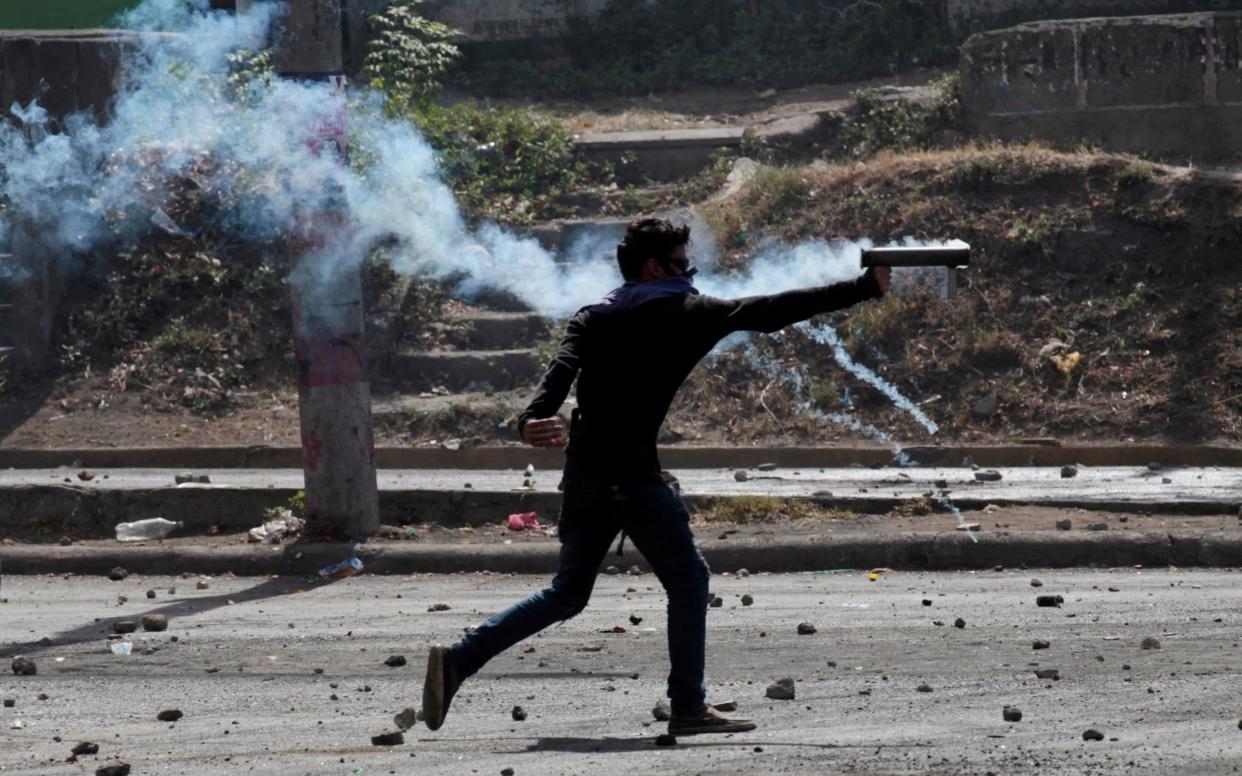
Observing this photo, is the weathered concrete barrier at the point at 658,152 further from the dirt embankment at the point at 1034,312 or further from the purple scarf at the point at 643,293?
the purple scarf at the point at 643,293

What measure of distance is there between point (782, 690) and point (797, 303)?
148 cm

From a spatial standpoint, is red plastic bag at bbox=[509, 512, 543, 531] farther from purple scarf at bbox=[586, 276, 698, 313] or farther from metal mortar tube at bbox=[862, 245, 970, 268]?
metal mortar tube at bbox=[862, 245, 970, 268]

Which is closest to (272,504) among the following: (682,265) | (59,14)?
(682,265)

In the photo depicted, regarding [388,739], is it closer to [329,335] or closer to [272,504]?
[329,335]

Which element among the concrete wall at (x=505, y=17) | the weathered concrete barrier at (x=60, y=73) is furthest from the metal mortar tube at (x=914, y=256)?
the concrete wall at (x=505, y=17)

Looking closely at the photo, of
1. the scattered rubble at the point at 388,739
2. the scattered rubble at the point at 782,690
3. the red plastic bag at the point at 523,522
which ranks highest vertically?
the scattered rubble at the point at 388,739

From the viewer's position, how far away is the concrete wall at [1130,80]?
1702cm

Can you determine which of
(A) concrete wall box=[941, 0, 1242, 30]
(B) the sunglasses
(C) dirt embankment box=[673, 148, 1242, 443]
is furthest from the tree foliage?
(B) the sunglasses

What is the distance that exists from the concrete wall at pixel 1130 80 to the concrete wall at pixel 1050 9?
425 cm

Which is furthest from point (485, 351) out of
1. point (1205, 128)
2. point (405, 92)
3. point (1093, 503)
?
point (1205, 128)

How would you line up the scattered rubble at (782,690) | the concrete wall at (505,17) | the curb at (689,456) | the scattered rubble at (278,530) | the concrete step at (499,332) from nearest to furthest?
the scattered rubble at (782,690)
the scattered rubble at (278,530)
the curb at (689,456)
the concrete step at (499,332)
the concrete wall at (505,17)

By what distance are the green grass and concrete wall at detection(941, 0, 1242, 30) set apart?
11138 millimetres

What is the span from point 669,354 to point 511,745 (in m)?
1.34

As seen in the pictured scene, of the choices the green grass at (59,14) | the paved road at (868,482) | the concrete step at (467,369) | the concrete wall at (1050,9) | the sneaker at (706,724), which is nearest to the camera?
the sneaker at (706,724)
